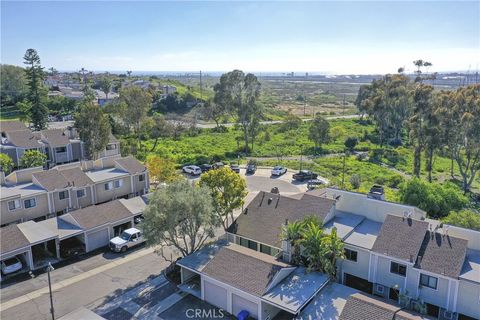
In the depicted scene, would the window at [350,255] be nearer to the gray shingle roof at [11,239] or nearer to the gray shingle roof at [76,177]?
the gray shingle roof at [11,239]

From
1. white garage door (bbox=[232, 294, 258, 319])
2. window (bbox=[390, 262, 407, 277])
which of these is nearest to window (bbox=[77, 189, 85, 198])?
white garage door (bbox=[232, 294, 258, 319])

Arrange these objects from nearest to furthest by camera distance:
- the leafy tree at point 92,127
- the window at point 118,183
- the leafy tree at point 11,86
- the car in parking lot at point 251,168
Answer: the window at point 118,183 → the leafy tree at point 92,127 → the car in parking lot at point 251,168 → the leafy tree at point 11,86

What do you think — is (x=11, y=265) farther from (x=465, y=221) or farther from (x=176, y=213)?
(x=465, y=221)

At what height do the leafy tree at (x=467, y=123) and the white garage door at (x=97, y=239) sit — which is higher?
the leafy tree at (x=467, y=123)

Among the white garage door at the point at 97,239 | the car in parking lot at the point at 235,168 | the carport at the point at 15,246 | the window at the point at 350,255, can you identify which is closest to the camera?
the window at the point at 350,255

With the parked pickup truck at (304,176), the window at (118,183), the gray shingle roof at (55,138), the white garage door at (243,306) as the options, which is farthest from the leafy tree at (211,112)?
the white garage door at (243,306)

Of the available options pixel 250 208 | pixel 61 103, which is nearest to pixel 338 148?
pixel 250 208

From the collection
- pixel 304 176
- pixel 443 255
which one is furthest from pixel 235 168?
pixel 443 255
